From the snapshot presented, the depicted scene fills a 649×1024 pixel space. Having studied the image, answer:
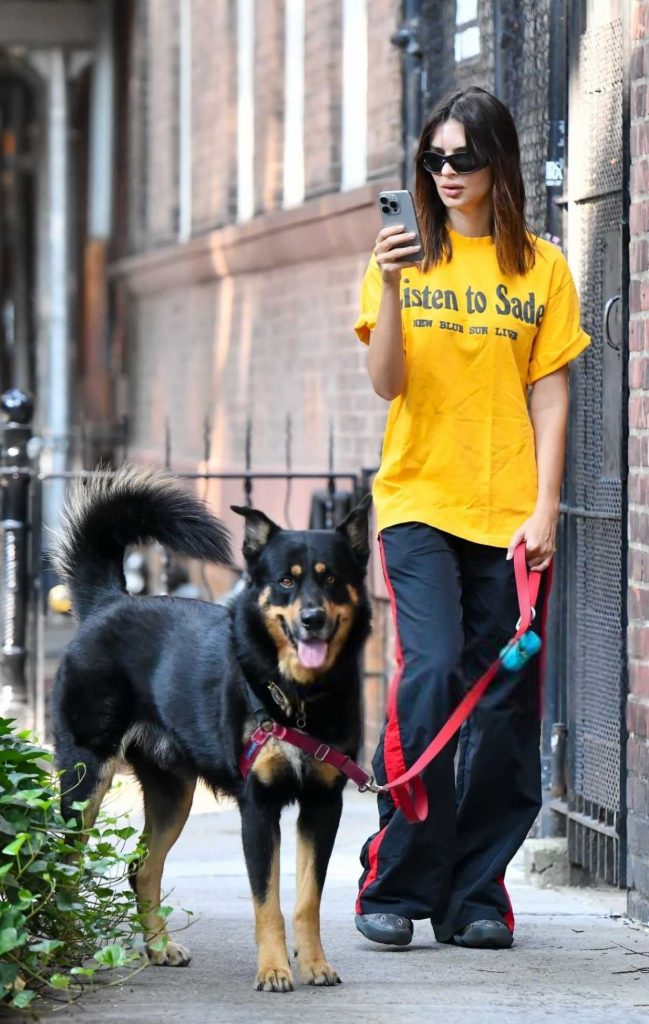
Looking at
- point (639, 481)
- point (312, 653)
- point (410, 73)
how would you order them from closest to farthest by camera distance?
point (312, 653) → point (639, 481) → point (410, 73)

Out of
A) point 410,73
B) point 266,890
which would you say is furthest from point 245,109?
point 266,890

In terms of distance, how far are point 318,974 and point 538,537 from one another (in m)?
1.14

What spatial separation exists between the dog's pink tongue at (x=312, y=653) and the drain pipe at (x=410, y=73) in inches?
153

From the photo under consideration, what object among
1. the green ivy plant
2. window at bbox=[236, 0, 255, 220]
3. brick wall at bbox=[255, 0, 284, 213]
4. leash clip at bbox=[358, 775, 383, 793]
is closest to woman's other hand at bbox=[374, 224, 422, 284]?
leash clip at bbox=[358, 775, 383, 793]

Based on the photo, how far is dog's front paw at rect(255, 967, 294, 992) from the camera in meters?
4.25

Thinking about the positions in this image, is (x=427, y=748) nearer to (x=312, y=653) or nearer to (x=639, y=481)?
(x=312, y=653)

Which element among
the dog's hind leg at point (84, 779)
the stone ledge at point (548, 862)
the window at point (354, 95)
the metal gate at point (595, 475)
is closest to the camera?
the dog's hind leg at point (84, 779)

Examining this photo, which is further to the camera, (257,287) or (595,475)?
(257,287)

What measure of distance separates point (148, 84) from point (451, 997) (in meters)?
13.3

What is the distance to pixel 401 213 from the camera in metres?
4.33

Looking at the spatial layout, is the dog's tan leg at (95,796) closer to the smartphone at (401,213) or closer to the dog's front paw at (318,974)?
the dog's front paw at (318,974)

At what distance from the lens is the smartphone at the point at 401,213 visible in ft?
14.1

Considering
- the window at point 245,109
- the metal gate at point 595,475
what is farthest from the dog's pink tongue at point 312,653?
the window at point 245,109

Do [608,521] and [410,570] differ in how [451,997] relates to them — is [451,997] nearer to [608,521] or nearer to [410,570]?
[410,570]
